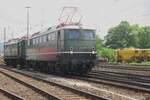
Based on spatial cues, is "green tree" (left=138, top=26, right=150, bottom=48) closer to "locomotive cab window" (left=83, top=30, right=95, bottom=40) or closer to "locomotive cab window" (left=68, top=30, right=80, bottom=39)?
"locomotive cab window" (left=83, top=30, right=95, bottom=40)

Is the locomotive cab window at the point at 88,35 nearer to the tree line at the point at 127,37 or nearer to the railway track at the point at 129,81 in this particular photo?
the railway track at the point at 129,81

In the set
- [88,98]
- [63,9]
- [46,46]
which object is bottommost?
[88,98]

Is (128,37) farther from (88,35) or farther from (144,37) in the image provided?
(88,35)

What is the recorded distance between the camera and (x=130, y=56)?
60.8 metres

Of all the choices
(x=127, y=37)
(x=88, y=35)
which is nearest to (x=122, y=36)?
(x=127, y=37)

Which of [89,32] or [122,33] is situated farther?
[122,33]

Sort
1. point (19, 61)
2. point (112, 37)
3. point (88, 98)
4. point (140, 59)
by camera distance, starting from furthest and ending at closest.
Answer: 1. point (112, 37)
2. point (140, 59)
3. point (19, 61)
4. point (88, 98)

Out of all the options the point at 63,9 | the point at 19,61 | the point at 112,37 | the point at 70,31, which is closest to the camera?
the point at 70,31

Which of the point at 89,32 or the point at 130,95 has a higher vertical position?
the point at 89,32

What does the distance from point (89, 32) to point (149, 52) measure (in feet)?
115

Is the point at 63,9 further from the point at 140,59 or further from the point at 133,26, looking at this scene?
the point at 133,26

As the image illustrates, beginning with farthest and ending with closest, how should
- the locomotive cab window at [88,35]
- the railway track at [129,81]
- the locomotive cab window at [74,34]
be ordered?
1. the locomotive cab window at [88,35]
2. the locomotive cab window at [74,34]
3. the railway track at [129,81]

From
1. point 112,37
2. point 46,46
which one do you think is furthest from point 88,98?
point 112,37

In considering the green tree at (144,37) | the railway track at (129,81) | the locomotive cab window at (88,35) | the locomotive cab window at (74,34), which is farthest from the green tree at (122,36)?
the railway track at (129,81)
